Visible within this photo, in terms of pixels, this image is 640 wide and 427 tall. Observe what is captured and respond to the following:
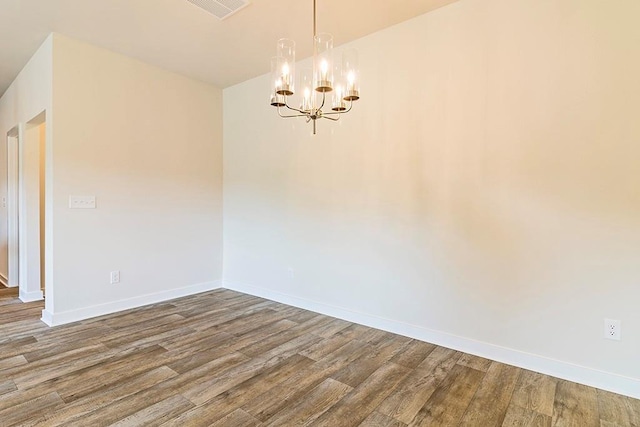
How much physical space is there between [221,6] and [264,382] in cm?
286

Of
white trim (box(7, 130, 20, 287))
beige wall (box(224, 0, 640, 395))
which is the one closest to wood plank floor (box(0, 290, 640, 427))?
beige wall (box(224, 0, 640, 395))

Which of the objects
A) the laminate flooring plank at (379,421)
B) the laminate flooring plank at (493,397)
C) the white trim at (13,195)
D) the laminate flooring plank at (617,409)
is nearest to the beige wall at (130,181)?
the white trim at (13,195)

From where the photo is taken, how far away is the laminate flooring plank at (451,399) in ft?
6.01

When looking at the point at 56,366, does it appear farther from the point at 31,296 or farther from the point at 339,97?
the point at 339,97

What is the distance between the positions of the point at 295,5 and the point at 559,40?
1.94 m

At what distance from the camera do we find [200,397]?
6.65ft

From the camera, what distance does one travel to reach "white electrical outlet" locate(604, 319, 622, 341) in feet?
6.86

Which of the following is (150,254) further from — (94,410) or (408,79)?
(408,79)

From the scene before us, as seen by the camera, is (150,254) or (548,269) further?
(150,254)

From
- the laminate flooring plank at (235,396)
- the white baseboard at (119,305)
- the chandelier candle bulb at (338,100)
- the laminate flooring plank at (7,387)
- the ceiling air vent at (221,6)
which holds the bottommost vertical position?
the laminate flooring plank at (235,396)

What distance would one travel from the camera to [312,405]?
196 cm

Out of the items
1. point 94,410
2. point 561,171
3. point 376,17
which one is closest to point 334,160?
point 376,17

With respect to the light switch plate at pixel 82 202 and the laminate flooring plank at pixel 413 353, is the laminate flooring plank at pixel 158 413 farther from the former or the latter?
the light switch plate at pixel 82 202

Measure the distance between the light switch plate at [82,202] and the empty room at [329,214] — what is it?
3 centimetres
